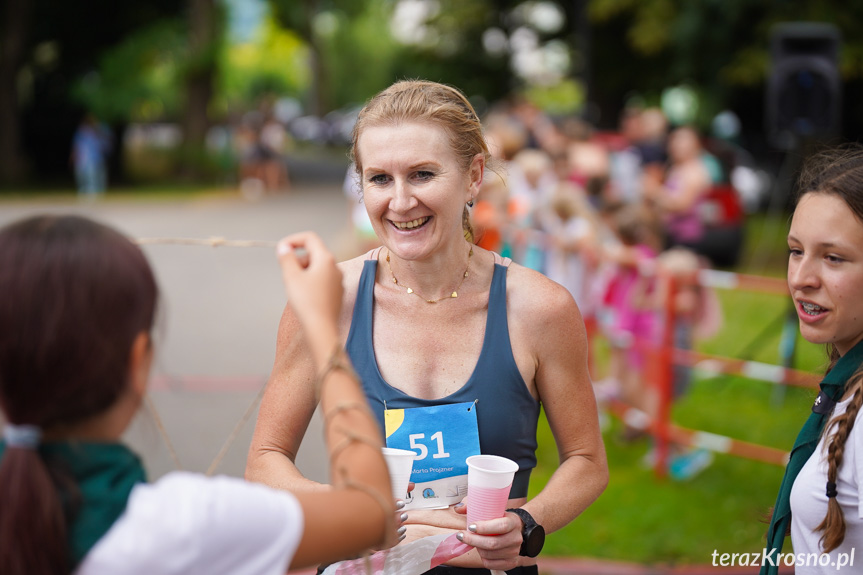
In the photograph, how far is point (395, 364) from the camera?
226 centimetres

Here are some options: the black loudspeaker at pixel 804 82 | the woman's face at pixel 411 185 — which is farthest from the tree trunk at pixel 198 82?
the woman's face at pixel 411 185

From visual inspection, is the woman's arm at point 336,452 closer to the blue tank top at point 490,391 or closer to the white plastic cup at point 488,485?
the white plastic cup at point 488,485

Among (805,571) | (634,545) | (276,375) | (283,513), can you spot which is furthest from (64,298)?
(634,545)

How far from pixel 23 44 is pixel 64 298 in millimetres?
25403

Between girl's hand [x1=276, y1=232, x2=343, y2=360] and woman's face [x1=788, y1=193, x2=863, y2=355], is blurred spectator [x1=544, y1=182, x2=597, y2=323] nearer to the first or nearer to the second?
woman's face [x1=788, y1=193, x2=863, y2=355]

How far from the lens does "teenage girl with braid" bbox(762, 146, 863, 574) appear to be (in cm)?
190

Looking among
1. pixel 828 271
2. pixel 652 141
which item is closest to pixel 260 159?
pixel 652 141

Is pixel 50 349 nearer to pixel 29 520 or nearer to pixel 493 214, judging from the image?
pixel 29 520

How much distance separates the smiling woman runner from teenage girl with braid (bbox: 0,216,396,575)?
71 centimetres

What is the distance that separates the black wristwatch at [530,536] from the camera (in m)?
2.10

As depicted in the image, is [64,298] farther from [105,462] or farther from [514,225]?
[514,225]

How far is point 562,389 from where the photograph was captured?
2305 mm

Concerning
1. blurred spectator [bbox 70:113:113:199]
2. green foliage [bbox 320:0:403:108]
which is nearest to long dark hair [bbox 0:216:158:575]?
blurred spectator [bbox 70:113:113:199]

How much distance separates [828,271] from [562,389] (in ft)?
2.29
